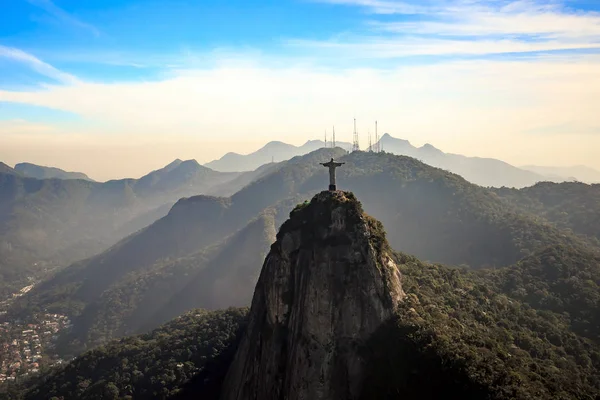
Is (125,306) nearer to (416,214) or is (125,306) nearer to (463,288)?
(416,214)

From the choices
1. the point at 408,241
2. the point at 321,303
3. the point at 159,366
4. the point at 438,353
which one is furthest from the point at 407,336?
the point at 408,241

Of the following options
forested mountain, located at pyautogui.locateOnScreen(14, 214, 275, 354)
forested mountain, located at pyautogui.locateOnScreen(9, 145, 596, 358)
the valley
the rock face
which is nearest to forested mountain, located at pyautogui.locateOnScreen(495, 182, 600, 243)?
the valley

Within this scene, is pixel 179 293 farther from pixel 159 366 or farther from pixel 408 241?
pixel 159 366

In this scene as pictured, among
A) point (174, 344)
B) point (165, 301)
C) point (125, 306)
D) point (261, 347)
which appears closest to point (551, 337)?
point (261, 347)

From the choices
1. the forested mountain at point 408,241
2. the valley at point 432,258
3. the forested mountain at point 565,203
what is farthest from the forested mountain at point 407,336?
the forested mountain at point 565,203

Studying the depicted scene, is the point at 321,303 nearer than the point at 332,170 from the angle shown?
Yes

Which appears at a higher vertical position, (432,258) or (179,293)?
(432,258)

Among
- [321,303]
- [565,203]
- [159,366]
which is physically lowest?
[159,366]

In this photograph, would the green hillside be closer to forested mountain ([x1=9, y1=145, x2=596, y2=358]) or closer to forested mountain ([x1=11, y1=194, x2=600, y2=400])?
forested mountain ([x1=11, y1=194, x2=600, y2=400])
